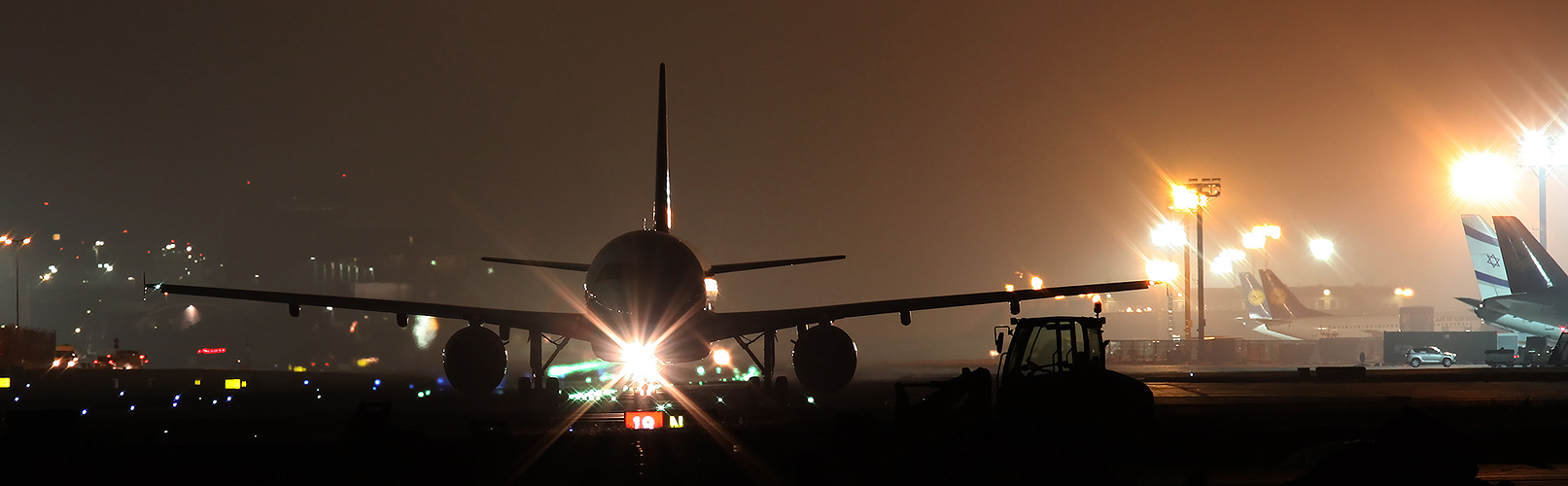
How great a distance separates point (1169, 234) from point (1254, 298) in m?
40.7

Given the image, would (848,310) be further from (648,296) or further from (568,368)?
(568,368)

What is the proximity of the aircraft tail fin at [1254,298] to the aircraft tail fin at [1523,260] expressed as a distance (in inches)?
1852

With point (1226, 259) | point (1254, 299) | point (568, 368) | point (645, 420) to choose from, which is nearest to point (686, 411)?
point (645, 420)

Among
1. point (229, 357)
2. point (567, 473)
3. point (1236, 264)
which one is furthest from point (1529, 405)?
point (1236, 264)

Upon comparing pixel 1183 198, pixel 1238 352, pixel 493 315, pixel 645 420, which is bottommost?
pixel 1238 352

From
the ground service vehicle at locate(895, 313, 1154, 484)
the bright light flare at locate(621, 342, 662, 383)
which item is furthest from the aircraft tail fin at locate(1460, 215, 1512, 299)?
the ground service vehicle at locate(895, 313, 1154, 484)

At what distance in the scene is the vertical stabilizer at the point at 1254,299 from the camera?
118m

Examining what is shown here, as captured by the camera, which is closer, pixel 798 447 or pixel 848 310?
pixel 798 447

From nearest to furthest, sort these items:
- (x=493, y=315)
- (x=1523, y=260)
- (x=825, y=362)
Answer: (x=825, y=362) < (x=493, y=315) < (x=1523, y=260)

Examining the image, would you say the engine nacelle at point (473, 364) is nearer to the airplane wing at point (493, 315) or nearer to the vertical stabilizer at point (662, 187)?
the airplane wing at point (493, 315)

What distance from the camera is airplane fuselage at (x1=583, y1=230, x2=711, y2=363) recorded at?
30141mm

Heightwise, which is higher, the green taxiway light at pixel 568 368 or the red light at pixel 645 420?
the red light at pixel 645 420

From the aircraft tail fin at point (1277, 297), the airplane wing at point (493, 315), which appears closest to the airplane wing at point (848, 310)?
the airplane wing at point (493, 315)

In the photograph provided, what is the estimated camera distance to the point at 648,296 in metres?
30.1
